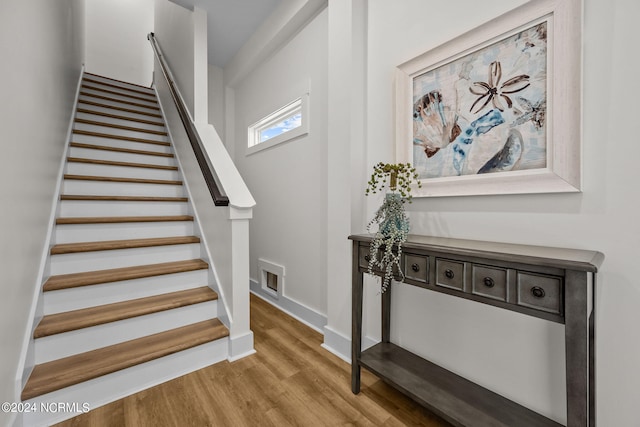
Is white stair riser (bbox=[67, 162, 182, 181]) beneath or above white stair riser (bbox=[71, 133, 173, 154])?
beneath

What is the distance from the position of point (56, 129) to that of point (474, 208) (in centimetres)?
300

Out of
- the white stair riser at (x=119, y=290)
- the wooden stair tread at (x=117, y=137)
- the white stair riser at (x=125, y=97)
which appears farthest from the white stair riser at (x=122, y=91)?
the white stair riser at (x=119, y=290)

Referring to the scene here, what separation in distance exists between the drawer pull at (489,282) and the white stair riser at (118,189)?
2747mm

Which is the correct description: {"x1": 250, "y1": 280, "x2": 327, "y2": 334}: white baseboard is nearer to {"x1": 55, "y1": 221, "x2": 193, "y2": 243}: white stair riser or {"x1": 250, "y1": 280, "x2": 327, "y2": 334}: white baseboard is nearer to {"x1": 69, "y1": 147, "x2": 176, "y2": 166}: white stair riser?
{"x1": 55, "y1": 221, "x2": 193, "y2": 243}: white stair riser

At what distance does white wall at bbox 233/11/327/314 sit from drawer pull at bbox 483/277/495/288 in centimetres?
145

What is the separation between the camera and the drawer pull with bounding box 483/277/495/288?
1.02 meters

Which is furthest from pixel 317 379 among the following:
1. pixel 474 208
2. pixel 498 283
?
pixel 474 208

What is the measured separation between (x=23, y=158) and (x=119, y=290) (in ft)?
3.08

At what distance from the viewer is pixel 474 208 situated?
1358 millimetres

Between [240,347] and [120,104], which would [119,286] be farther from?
[120,104]

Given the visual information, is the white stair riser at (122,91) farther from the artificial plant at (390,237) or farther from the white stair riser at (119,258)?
the artificial plant at (390,237)

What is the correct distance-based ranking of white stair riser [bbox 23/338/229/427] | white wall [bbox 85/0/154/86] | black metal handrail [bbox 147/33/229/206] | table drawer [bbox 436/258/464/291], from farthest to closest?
white wall [bbox 85/0/154/86] → black metal handrail [bbox 147/33/229/206] → white stair riser [bbox 23/338/229/427] → table drawer [bbox 436/258/464/291]

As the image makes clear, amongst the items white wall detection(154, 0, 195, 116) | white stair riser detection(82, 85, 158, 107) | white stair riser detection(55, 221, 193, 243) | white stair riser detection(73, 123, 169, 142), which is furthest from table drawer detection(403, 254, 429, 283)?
white stair riser detection(82, 85, 158, 107)

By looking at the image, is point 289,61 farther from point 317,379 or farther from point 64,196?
point 317,379
